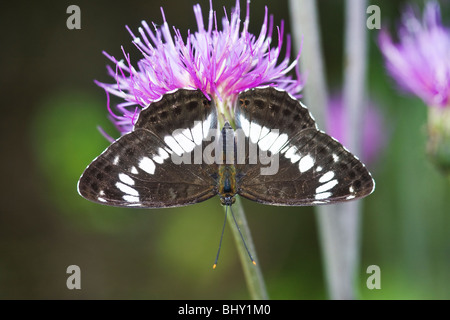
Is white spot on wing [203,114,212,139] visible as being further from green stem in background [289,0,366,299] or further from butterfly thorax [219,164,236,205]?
green stem in background [289,0,366,299]

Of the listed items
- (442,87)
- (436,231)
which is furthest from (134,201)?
(436,231)

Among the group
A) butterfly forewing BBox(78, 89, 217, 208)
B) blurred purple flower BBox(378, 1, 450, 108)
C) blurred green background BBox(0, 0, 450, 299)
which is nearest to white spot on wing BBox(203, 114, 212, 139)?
butterfly forewing BBox(78, 89, 217, 208)

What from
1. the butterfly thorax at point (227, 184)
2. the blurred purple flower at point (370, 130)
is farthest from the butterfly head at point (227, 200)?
the blurred purple flower at point (370, 130)

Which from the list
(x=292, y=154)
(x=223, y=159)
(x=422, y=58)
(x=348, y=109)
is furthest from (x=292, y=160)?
(x=422, y=58)

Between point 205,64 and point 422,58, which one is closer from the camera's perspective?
point 205,64

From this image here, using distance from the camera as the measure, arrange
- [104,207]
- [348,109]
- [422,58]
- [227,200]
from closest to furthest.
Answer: [227,200] < [348,109] < [422,58] < [104,207]

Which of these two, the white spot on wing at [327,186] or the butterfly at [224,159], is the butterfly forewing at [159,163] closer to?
the butterfly at [224,159]

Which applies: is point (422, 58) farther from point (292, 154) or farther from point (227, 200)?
point (227, 200)
